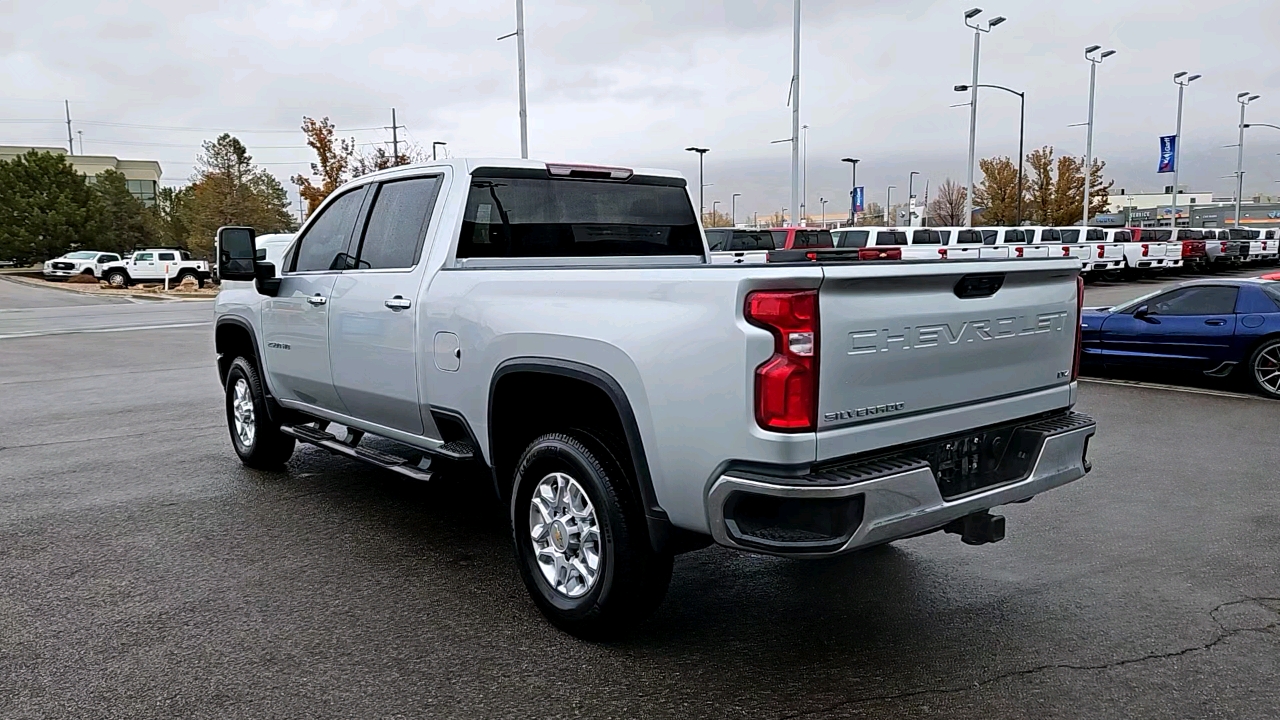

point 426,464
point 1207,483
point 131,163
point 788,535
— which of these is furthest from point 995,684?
point 131,163

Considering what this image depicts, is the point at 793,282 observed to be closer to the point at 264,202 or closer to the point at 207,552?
the point at 207,552

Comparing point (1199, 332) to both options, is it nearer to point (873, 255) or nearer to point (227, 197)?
point (873, 255)

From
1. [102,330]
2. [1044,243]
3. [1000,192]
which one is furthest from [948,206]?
[102,330]

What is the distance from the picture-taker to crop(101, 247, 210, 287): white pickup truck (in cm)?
4278

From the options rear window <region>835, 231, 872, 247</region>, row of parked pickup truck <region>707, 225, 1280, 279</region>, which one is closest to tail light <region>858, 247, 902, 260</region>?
row of parked pickup truck <region>707, 225, 1280, 279</region>

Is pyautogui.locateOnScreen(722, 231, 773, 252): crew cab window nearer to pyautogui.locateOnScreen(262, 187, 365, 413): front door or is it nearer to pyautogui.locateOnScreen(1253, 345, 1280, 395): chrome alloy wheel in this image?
pyautogui.locateOnScreen(1253, 345, 1280, 395): chrome alloy wheel

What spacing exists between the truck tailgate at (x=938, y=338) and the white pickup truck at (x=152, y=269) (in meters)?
43.2

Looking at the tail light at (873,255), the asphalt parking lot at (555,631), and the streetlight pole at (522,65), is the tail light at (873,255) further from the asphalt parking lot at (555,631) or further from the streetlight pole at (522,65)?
the streetlight pole at (522,65)

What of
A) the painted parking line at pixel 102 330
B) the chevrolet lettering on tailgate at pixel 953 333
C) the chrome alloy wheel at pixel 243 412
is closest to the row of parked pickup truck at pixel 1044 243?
the painted parking line at pixel 102 330

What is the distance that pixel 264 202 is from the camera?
55.5 meters

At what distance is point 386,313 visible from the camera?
5.09 m

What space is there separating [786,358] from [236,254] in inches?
166

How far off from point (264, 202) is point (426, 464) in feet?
181

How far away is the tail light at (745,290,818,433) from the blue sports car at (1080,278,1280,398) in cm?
918
